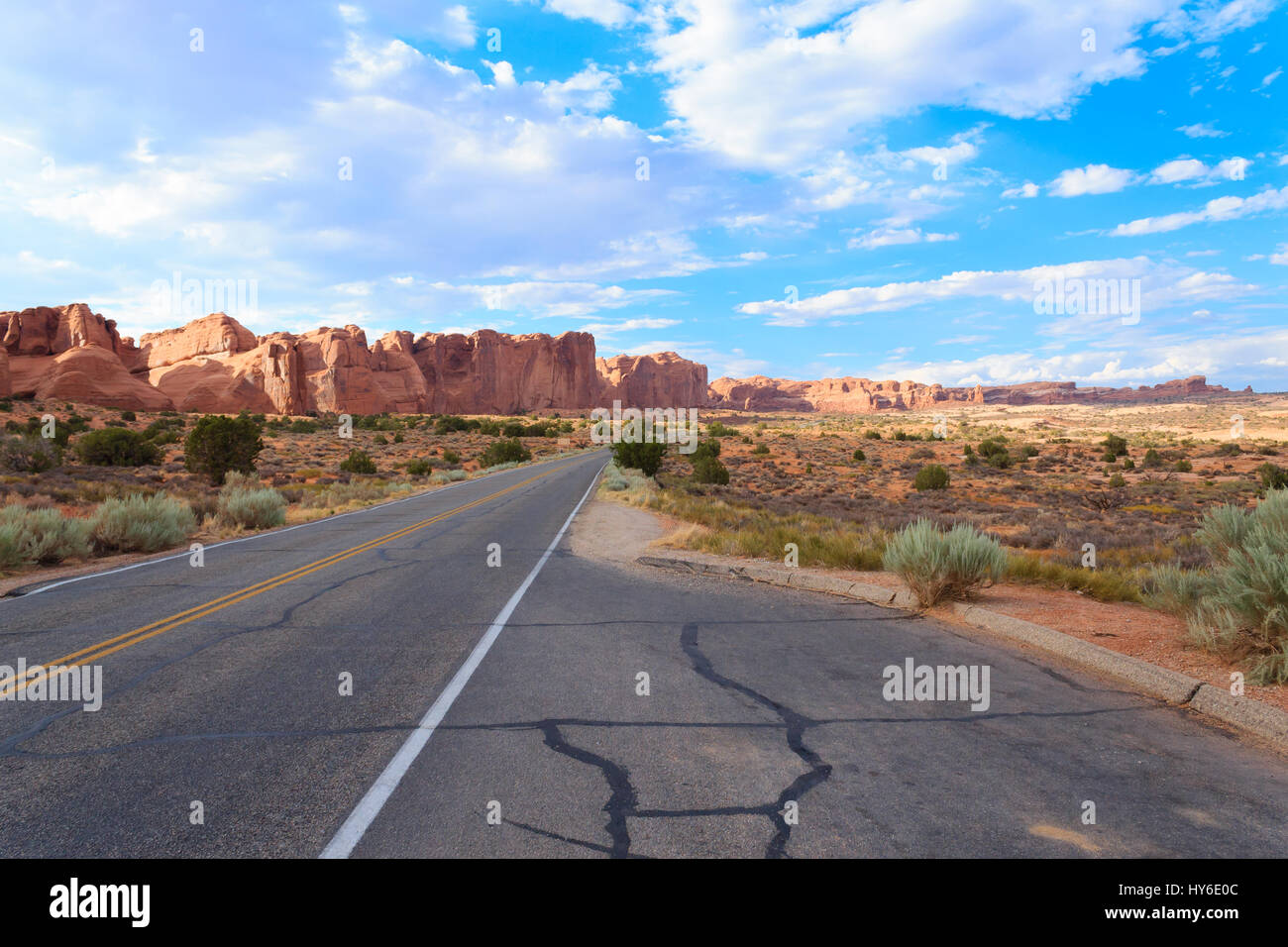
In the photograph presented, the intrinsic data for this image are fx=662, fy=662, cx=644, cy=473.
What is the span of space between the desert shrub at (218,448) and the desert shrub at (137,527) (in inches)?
553

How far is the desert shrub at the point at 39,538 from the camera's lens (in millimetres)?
10836

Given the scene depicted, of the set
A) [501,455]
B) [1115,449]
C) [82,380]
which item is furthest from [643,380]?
[1115,449]

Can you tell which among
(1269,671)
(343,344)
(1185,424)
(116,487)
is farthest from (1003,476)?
(343,344)

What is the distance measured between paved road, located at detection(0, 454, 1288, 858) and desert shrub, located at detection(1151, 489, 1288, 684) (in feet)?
3.69

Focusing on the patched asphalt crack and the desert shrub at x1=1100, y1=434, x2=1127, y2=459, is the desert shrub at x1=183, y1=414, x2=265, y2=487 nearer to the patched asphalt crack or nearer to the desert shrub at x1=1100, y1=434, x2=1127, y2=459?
the patched asphalt crack

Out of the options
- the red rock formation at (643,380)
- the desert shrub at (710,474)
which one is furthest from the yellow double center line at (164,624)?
the red rock formation at (643,380)

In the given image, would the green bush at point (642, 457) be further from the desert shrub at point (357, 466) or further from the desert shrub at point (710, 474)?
the desert shrub at point (357, 466)

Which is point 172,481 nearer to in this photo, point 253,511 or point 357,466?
point 357,466

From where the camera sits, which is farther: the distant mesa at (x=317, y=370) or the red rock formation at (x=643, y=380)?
the red rock formation at (x=643, y=380)

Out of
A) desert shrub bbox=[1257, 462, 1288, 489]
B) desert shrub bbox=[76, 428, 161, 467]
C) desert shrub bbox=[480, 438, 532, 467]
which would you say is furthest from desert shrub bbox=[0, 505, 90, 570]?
desert shrub bbox=[480, 438, 532, 467]

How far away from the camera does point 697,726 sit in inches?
174

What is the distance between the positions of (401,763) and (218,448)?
28126 millimetres

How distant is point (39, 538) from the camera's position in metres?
11.4
